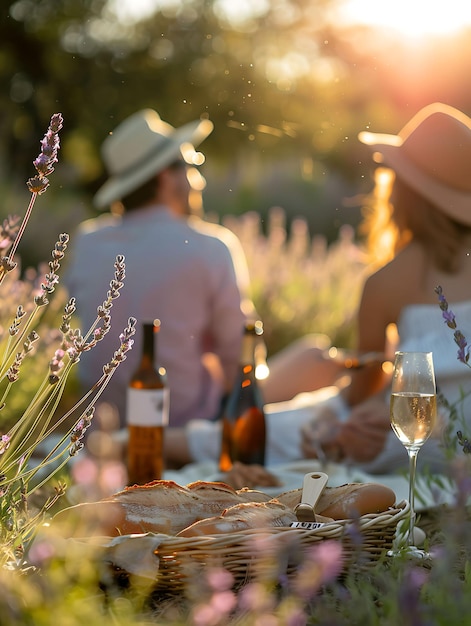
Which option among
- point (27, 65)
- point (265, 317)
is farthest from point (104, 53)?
point (265, 317)

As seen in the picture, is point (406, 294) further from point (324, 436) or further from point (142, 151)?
point (142, 151)

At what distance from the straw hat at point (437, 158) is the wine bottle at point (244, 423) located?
80 centimetres

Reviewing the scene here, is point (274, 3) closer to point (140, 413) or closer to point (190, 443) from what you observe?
point (190, 443)

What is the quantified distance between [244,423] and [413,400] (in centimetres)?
122

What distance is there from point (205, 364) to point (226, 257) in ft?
1.63

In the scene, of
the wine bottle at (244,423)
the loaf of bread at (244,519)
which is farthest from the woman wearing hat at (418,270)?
the loaf of bread at (244,519)

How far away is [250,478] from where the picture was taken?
2367 mm

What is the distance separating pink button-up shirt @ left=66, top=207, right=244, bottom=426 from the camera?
378 centimetres

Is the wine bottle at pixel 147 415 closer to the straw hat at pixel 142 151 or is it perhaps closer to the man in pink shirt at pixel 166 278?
the man in pink shirt at pixel 166 278

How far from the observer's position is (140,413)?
2.35 metres

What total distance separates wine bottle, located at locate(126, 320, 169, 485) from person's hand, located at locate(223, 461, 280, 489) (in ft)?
0.63

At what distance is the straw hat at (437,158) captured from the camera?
2.92 metres

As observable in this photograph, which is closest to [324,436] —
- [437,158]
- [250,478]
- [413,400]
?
[250,478]

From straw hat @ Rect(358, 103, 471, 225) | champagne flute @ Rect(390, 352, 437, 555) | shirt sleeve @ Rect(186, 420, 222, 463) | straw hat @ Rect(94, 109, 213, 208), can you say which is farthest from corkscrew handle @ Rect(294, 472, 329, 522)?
straw hat @ Rect(94, 109, 213, 208)
